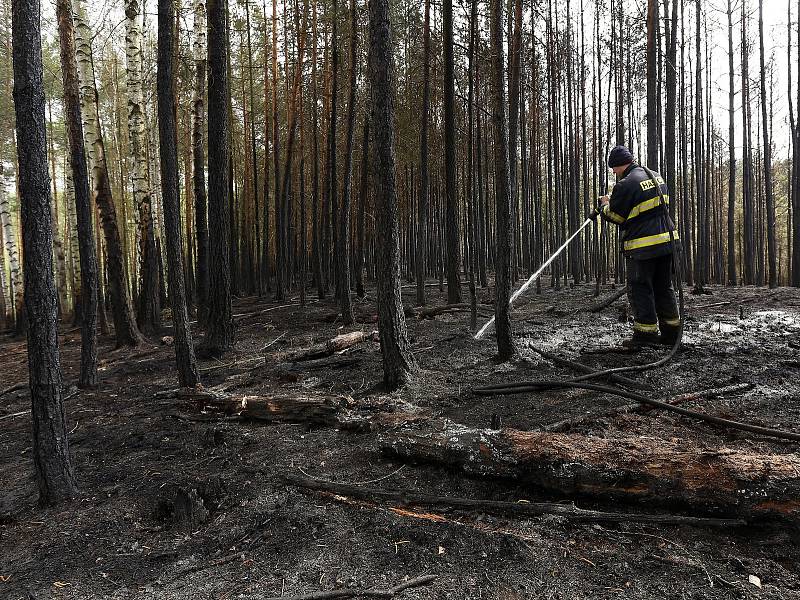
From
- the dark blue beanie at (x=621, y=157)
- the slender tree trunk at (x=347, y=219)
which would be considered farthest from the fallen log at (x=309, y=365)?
the dark blue beanie at (x=621, y=157)

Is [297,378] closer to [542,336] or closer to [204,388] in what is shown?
[204,388]

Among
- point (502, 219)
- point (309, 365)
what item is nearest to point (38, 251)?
point (309, 365)

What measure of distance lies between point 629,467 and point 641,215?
403cm

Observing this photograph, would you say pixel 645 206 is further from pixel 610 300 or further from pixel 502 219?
pixel 610 300

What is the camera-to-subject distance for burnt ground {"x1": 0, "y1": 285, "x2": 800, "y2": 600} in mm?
2037

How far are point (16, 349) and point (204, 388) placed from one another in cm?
923

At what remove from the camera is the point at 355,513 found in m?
2.61

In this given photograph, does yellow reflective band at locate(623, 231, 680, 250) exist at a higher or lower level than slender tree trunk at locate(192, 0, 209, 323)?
lower

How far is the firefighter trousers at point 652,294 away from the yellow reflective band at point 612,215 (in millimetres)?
509

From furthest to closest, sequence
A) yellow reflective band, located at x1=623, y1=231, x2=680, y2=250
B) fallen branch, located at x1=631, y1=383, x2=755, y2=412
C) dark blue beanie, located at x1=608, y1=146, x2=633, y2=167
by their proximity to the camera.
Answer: dark blue beanie, located at x1=608, y1=146, x2=633, y2=167 → yellow reflective band, located at x1=623, y1=231, x2=680, y2=250 → fallen branch, located at x1=631, y1=383, x2=755, y2=412

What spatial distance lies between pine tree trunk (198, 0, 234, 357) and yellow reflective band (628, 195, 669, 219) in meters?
5.54

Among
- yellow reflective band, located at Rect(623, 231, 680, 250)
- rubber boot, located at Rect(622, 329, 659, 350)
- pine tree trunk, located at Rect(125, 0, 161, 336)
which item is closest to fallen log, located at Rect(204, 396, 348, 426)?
rubber boot, located at Rect(622, 329, 659, 350)

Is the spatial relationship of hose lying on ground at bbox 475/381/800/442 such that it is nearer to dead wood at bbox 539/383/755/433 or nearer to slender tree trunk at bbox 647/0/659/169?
dead wood at bbox 539/383/755/433

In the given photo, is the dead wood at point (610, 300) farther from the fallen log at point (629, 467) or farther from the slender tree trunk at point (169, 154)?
the slender tree trunk at point (169, 154)
